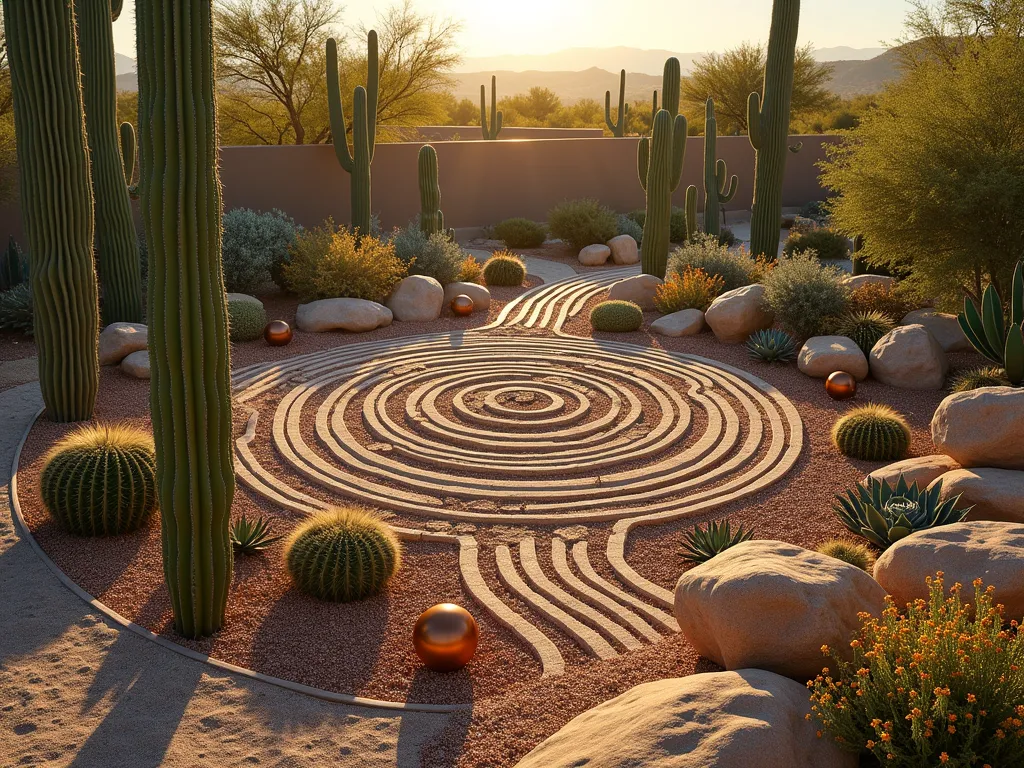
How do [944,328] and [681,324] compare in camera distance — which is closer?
[944,328]

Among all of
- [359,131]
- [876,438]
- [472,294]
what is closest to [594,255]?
[472,294]

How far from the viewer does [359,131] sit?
17891 millimetres

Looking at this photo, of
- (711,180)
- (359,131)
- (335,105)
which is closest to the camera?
(359,131)

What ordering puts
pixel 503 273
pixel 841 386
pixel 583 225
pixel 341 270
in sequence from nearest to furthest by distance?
pixel 841 386, pixel 341 270, pixel 503 273, pixel 583 225

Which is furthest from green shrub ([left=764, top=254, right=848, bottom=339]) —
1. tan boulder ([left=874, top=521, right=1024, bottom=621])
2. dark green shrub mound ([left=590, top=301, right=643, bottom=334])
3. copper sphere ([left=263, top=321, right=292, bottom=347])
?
tan boulder ([left=874, top=521, right=1024, bottom=621])

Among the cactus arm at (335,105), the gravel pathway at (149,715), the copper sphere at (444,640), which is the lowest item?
the gravel pathway at (149,715)

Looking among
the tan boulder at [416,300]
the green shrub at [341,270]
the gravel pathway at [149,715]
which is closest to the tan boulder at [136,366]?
the green shrub at [341,270]

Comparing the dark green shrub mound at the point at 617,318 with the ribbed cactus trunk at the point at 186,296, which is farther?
the dark green shrub mound at the point at 617,318

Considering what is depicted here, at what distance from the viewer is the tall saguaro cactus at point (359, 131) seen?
58.6 feet

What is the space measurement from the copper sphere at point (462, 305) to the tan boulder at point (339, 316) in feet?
4.91

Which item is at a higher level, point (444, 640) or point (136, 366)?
point (136, 366)

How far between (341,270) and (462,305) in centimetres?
212

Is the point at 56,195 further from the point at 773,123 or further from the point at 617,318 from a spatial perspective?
the point at 773,123

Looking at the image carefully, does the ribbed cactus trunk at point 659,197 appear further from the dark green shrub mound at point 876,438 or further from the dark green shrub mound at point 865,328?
the dark green shrub mound at point 876,438
